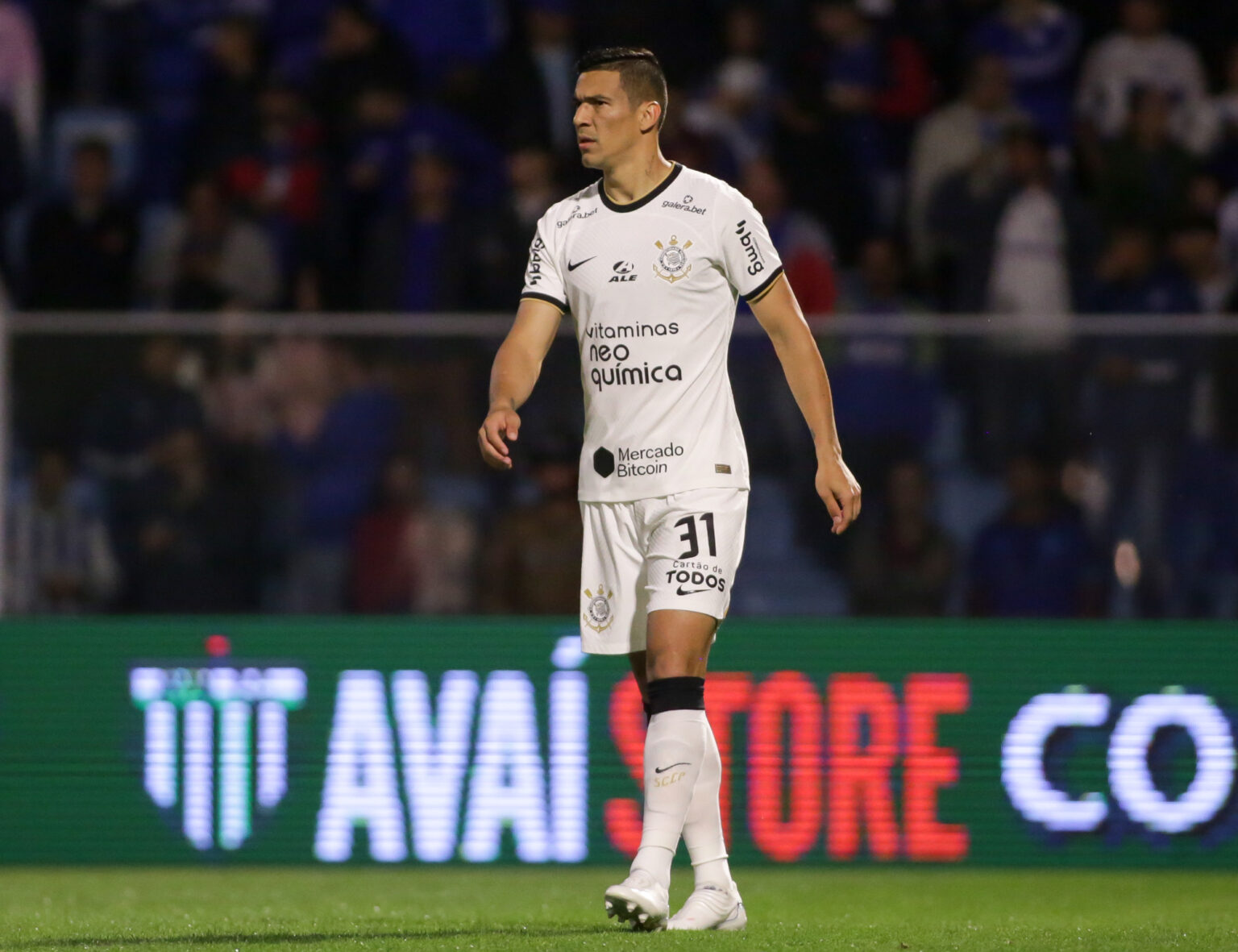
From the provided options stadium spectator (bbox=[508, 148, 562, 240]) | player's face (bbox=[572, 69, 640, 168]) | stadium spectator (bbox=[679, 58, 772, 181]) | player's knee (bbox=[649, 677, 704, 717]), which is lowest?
player's knee (bbox=[649, 677, 704, 717])

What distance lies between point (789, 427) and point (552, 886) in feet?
6.48

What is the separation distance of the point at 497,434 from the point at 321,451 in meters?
3.16

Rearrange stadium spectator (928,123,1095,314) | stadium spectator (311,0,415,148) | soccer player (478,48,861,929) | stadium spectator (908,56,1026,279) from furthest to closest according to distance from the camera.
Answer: stadium spectator (311,0,415,148) → stadium spectator (908,56,1026,279) → stadium spectator (928,123,1095,314) → soccer player (478,48,861,929)

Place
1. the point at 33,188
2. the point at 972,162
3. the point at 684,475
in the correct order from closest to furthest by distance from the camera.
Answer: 1. the point at 684,475
2. the point at 972,162
3. the point at 33,188

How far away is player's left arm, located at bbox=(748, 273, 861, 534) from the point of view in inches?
215

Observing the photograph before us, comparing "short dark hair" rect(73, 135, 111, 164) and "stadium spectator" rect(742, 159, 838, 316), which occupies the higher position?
"short dark hair" rect(73, 135, 111, 164)

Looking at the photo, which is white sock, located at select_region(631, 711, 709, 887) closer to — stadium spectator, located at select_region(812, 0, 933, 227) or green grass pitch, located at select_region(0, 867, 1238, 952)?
green grass pitch, located at select_region(0, 867, 1238, 952)

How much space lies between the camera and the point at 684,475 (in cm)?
544

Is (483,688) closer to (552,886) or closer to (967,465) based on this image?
(552,886)

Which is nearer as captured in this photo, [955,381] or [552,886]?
[552,886]

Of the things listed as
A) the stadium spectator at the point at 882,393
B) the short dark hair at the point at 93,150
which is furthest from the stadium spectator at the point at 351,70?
the stadium spectator at the point at 882,393

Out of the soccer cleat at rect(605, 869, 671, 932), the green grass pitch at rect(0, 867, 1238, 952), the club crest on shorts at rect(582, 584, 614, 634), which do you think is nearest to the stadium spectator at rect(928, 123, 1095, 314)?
the green grass pitch at rect(0, 867, 1238, 952)

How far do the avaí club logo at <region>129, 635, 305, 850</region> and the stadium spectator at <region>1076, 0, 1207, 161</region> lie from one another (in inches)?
226

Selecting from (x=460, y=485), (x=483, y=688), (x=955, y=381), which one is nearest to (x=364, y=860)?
(x=483, y=688)
